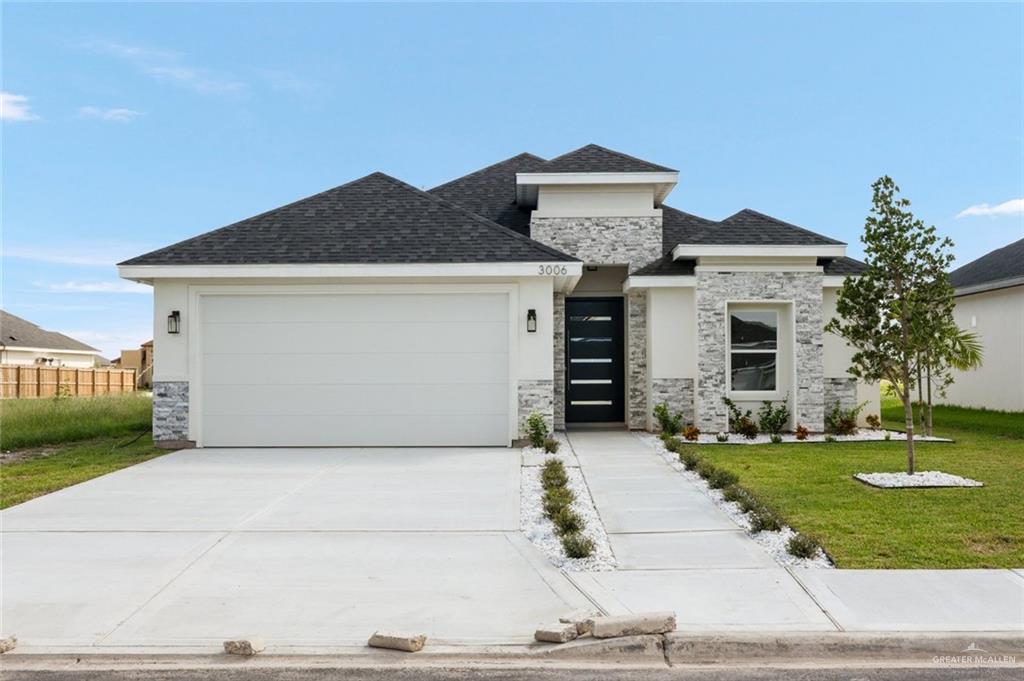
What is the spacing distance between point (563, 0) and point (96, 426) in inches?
481

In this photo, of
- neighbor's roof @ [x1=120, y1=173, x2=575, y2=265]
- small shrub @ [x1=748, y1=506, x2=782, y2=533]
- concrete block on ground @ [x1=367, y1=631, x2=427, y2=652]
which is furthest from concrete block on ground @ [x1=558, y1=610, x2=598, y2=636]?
neighbor's roof @ [x1=120, y1=173, x2=575, y2=265]

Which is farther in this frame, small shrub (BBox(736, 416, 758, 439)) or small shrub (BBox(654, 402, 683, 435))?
small shrub (BBox(654, 402, 683, 435))

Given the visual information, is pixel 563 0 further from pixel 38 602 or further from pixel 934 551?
pixel 38 602

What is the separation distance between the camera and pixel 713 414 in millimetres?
14055

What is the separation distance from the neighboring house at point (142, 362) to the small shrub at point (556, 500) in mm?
29766

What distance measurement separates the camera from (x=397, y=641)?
460 centimetres

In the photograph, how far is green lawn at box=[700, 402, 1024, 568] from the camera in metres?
6.36

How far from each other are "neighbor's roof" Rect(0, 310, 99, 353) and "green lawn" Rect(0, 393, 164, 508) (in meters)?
18.9

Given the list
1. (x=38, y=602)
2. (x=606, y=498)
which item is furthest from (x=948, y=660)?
(x=38, y=602)

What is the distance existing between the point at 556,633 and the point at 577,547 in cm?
171

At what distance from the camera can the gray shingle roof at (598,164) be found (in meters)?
14.8


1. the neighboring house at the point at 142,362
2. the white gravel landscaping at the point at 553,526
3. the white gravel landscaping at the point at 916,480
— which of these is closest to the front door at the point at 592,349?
the white gravel landscaping at the point at 553,526

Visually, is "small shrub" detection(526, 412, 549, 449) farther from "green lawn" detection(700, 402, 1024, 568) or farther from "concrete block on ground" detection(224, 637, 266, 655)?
"concrete block on ground" detection(224, 637, 266, 655)

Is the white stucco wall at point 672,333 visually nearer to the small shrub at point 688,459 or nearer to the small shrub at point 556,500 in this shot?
the small shrub at point 688,459
